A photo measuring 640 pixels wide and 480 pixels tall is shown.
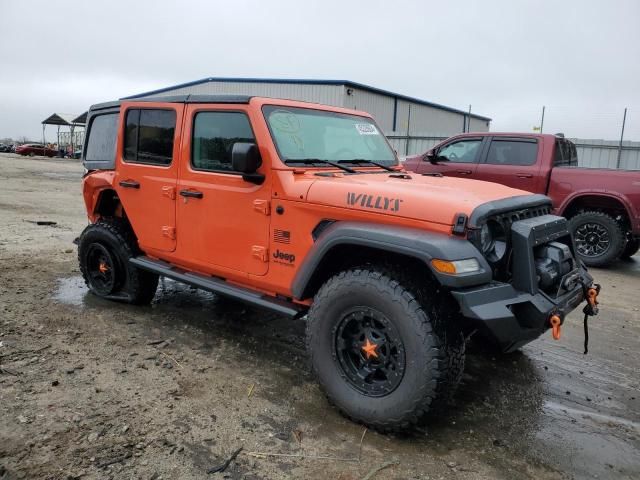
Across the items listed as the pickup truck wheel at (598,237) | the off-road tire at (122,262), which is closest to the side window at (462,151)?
the pickup truck wheel at (598,237)

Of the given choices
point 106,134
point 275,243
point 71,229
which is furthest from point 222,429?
point 71,229

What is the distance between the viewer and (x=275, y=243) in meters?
3.48

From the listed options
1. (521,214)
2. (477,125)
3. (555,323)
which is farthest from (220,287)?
(477,125)

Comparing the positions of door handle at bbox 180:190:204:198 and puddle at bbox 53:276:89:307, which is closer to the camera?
door handle at bbox 180:190:204:198

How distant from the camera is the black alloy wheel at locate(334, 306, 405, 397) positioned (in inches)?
113

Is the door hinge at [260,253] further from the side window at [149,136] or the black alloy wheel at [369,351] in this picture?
the side window at [149,136]

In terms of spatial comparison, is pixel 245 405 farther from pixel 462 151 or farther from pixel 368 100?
pixel 368 100

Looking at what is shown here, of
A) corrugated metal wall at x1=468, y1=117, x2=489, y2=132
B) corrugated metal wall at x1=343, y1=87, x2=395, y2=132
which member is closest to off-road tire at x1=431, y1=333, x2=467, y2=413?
corrugated metal wall at x1=343, y1=87, x2=395, y2=132

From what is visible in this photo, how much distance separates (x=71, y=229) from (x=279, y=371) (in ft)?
21.2

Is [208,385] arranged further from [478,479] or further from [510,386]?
[510,386]

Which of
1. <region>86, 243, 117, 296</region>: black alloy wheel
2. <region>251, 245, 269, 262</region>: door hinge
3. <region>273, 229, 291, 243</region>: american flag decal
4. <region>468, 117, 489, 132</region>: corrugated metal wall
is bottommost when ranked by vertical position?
<region>86, 243, 117, 296</region>: black alloy wheel

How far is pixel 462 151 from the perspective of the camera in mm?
8484

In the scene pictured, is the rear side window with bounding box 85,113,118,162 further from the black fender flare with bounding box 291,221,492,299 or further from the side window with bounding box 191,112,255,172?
the black fender flare with bounding box 291,221,492,299

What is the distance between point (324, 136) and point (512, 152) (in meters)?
5.15
